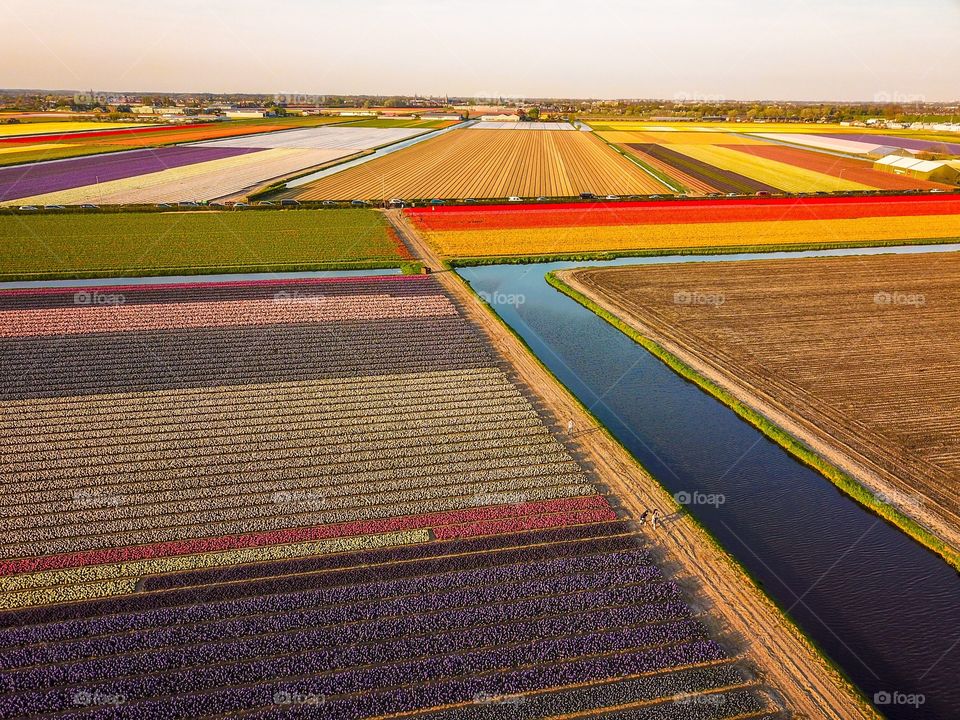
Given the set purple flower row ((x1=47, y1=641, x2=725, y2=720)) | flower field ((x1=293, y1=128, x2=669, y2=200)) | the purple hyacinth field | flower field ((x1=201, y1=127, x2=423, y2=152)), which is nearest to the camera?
purple flower row ((x1=47, y1=641, x2=725, y2=720))

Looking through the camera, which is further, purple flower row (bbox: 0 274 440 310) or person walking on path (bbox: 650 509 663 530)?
purple flower row (bbox: 0 274 440 310)

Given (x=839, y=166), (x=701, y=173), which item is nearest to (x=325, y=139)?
(x=701, y=173)

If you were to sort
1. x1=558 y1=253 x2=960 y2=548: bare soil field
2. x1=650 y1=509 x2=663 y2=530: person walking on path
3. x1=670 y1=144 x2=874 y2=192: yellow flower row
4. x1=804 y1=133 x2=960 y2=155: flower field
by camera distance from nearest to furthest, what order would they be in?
x1=650 y1=509 x2=663 y2=530: person walking on path, x1=558 y1=253 x2=960 y2=548: bare soil field, x1=670 y1=144 x2=874 y2=192: yellow flower row, x1=804 y1=133 x2=960 y2=155: flower field

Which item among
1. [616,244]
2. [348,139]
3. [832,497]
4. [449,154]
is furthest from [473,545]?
[348,139]

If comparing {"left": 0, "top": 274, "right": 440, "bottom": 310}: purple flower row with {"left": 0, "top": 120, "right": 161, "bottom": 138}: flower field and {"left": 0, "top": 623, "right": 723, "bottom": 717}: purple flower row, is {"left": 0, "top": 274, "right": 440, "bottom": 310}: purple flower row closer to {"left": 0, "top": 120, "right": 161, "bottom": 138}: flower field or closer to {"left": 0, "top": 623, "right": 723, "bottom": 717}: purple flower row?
{"left": 0, "top": 623, "right": 723, "bottom": 717}: purple flower row

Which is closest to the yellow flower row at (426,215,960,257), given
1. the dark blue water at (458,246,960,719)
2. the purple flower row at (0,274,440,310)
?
the purple flower row at (0,274,440,310)

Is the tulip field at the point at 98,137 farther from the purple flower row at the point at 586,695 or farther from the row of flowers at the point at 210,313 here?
the purple flower row at the point at 586,695
